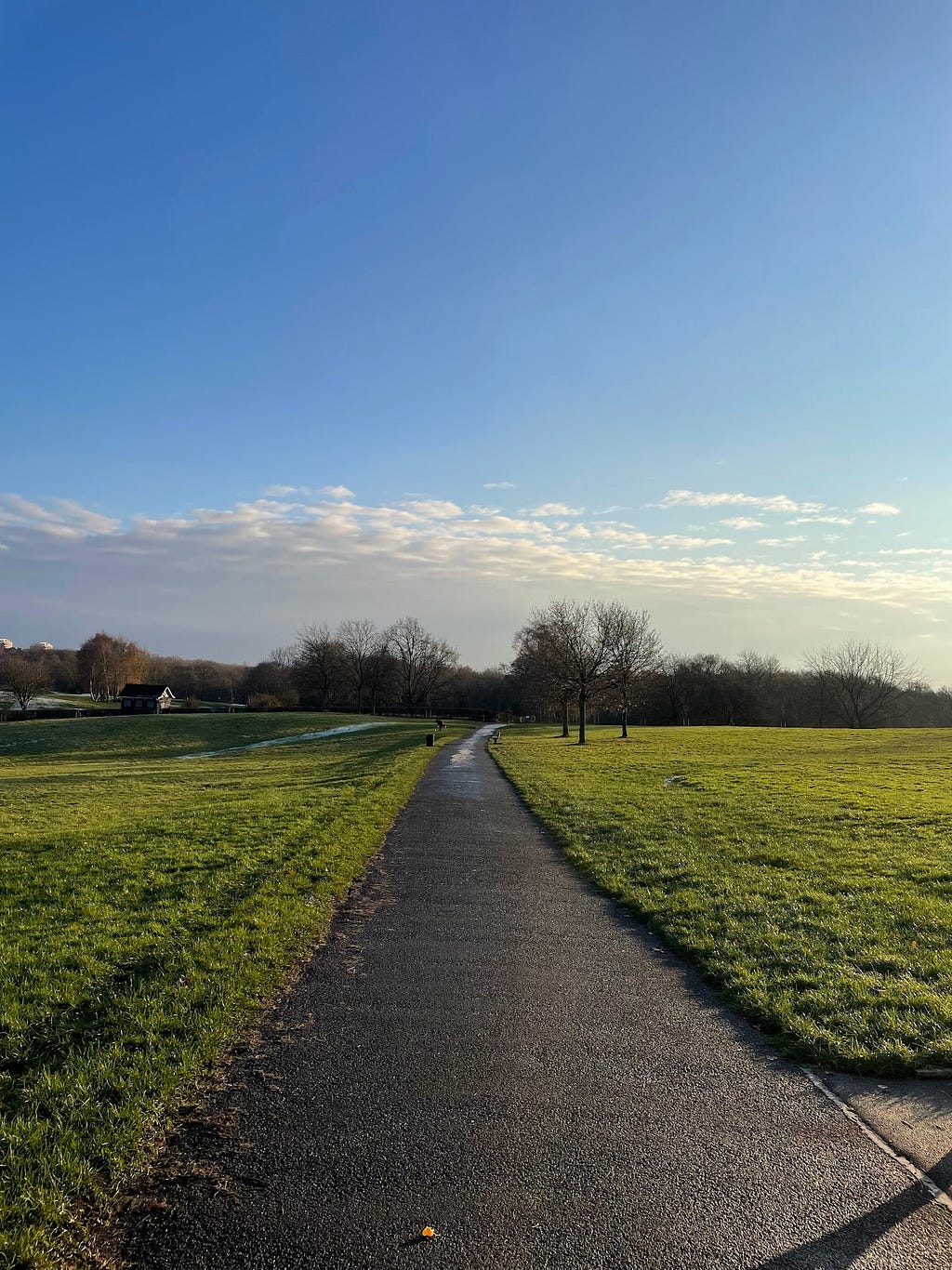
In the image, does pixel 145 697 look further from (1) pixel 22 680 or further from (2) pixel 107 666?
(2) pixel 107 666

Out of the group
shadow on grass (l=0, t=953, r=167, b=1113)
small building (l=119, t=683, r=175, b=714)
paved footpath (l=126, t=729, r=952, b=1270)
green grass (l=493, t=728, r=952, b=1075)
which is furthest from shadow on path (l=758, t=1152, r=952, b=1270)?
small building (l=119, t=683, r=175, b=714)

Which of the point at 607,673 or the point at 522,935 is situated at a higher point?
the point at 607,673

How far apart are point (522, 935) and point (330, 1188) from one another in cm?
435

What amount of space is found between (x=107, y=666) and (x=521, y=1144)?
143283mm

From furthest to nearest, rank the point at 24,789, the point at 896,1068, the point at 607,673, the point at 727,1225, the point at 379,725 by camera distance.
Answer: the point at 379,725 < the point at 607,673 < the point at 24,789 < the point at 896,1068 < the point at 727,1225

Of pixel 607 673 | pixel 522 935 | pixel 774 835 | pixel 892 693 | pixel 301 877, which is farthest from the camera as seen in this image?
pixel 892 693

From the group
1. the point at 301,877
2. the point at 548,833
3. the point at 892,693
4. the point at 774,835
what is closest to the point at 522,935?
the point at 301,877

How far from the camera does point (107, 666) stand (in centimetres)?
13062

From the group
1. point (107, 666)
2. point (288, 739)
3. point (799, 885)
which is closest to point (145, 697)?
point (107, 666)

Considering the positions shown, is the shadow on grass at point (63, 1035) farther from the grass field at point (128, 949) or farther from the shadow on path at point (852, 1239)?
the shadow on path at point (852, 1239)

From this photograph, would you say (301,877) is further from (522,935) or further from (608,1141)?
(608,1141)

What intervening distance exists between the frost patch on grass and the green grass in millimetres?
23554

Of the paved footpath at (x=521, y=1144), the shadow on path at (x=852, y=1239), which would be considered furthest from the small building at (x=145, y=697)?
the shadow on path at (x=852, y=1239)

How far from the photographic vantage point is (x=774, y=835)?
13.2 meters
